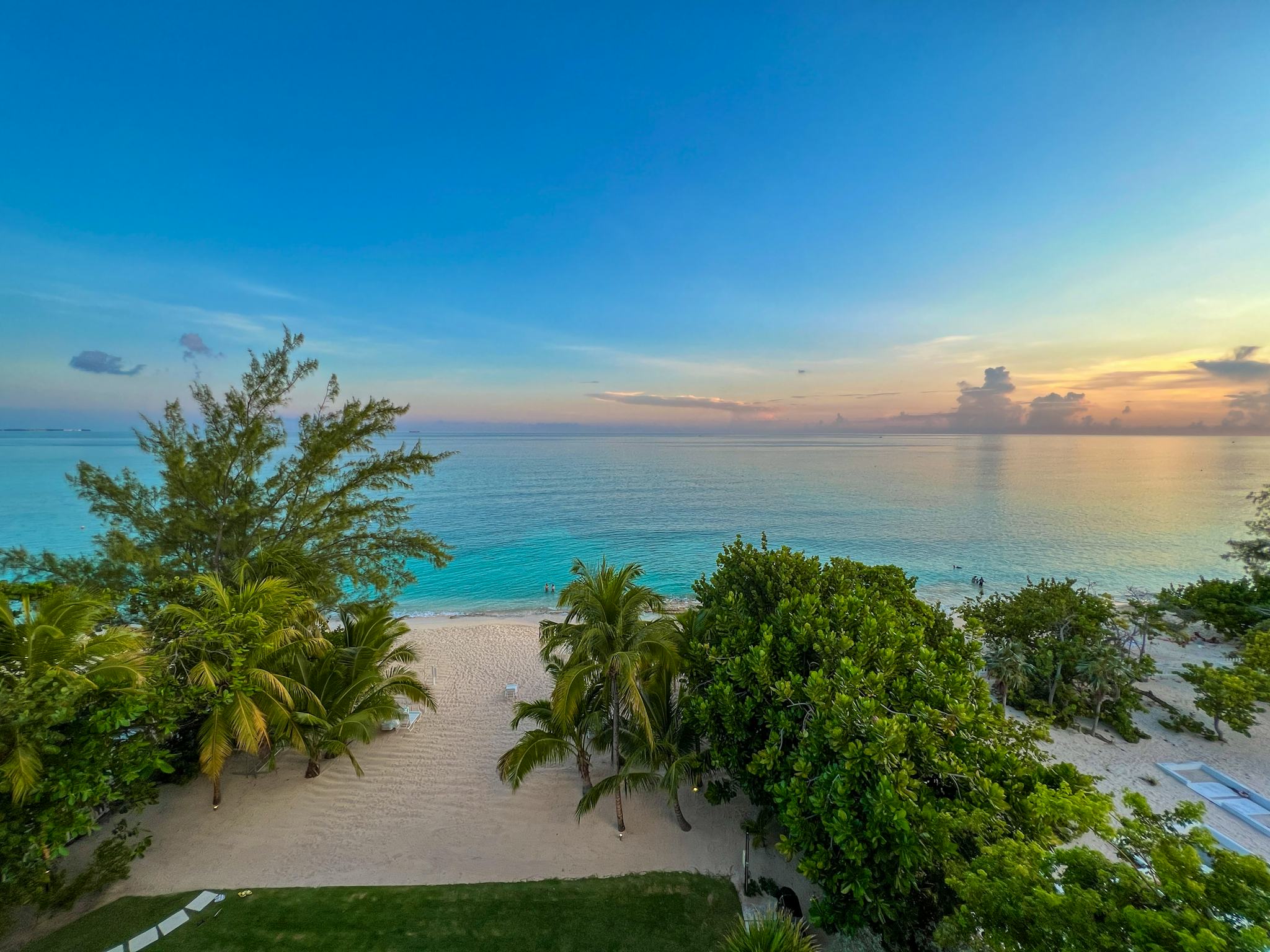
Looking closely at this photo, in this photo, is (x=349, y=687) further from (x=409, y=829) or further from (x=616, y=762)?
(x=616, y=762)

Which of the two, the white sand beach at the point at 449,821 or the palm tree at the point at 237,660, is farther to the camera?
the white sand beach at the point at 449,821

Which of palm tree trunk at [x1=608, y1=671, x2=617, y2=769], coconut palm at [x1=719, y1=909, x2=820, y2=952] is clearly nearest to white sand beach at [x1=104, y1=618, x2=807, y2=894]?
palm tree trunk at [x1=608, y1=671, x2=617, y2=769]

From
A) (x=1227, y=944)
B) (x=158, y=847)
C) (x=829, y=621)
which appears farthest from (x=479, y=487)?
(x=1227, y=944)

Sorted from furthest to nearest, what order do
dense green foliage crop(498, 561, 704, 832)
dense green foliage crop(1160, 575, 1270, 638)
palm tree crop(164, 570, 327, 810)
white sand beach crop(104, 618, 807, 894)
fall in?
1. dense green foliage crop(1160, 575, 1270, 638)
2. white sand beach crop(104, 618, 807, 894)
3. palm tree crop(164, 570, 327, 810)
4. dense green foliage crop(498, 561, 704, 832)

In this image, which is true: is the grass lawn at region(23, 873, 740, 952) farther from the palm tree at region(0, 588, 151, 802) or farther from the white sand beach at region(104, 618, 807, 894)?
the palm tree at region(0, 588, 151, 802)

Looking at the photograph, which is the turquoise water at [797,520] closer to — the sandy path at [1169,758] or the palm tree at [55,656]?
the sandy path at [1169,758]

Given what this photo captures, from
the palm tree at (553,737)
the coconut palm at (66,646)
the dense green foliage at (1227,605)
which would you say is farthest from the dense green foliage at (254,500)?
the dense green foliage at (1227,605)
